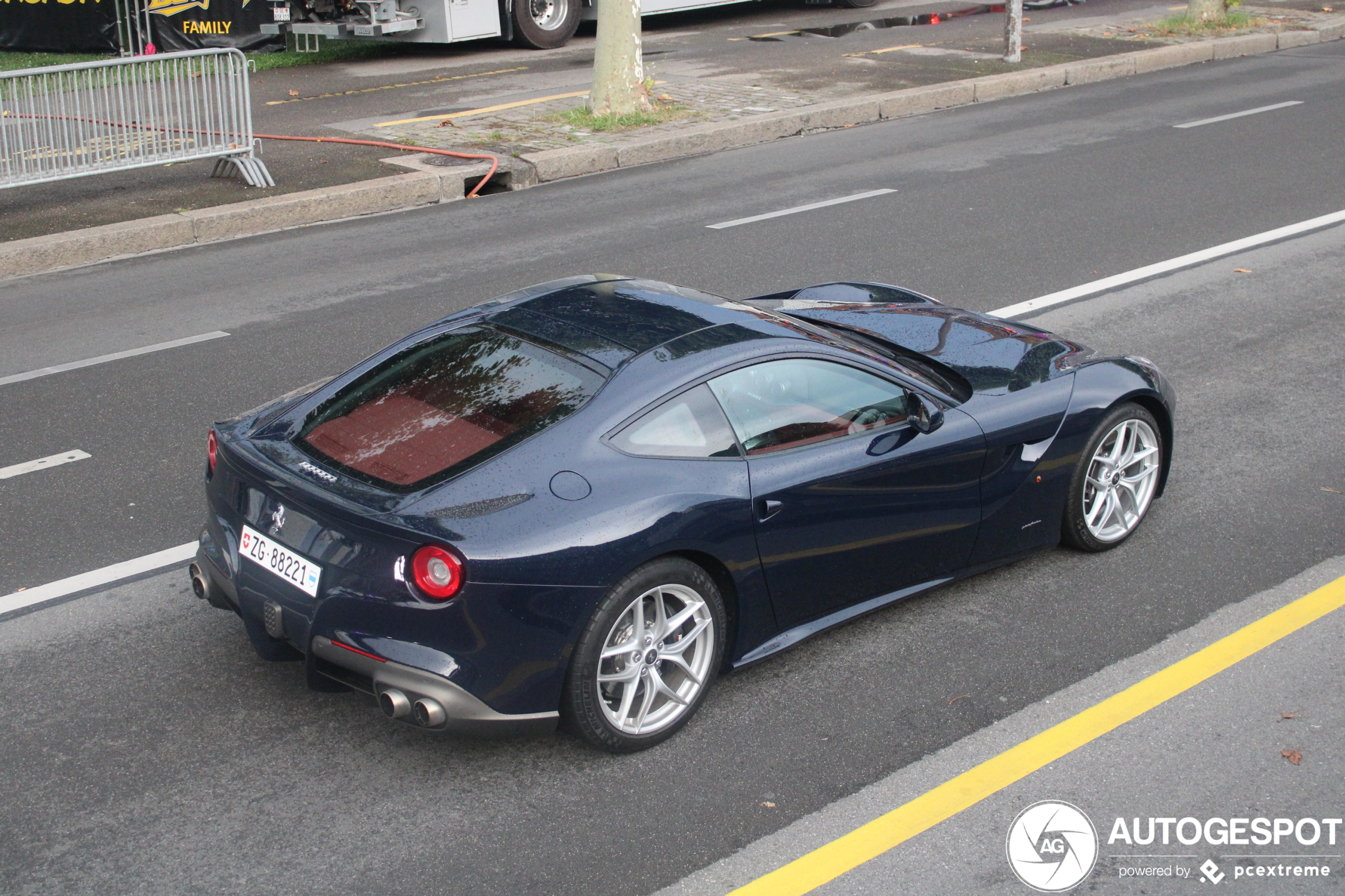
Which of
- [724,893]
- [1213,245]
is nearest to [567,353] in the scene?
[724,893]

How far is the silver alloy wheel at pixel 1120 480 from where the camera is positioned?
5.47m

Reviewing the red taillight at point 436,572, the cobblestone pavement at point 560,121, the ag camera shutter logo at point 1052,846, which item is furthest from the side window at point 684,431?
the cobblestone pavement at point 560,121

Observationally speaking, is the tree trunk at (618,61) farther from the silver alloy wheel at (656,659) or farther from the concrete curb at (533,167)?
the silver alloy wheel at (656,659)

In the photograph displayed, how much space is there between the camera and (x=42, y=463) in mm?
6457

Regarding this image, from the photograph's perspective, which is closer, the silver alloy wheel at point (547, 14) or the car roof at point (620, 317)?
the car roof at point (620, 317)

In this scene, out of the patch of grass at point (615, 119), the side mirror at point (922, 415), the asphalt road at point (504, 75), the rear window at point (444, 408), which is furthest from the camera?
the patch of grass at point (615, 119)

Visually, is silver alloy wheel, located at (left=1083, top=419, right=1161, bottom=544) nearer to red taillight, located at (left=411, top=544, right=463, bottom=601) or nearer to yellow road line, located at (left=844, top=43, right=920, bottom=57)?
red taillight, located at (left=411, top=544, right=463, bottom=601)

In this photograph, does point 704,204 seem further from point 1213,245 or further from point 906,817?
point 906,817

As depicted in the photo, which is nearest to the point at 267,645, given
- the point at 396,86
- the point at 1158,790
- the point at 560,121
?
the point at 1158,790

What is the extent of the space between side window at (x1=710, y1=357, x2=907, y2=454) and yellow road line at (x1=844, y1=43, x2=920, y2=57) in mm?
15507

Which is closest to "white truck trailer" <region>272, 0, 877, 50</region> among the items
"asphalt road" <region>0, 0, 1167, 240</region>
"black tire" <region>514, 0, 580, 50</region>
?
"black tire" <region>514, 0, 580, 50</region>

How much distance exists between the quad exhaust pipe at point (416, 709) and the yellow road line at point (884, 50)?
16.9 m

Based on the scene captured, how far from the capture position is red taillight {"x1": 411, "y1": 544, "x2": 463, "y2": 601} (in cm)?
377

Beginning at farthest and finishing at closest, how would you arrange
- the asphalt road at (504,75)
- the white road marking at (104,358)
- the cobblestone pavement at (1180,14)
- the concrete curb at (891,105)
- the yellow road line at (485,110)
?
the cobblestone pavement at (1180,14), the yellow road line at (485,110), the concrete curb at (891,105), the asphalt road at (504,75), the white road marking at (104,358)
